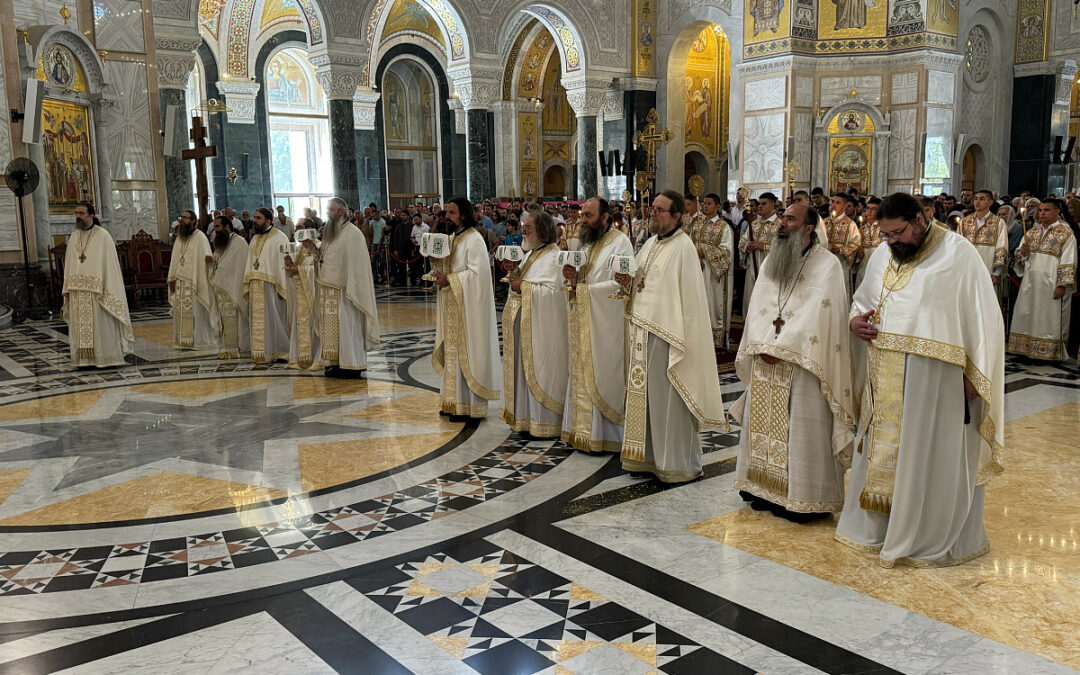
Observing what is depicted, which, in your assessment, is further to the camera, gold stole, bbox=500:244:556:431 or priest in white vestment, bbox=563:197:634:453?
gold stole, bbox=500:244:556:431

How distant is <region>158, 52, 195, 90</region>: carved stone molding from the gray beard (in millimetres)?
13699

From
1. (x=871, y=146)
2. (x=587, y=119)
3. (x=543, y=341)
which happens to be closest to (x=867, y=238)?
(x=543, y=341)

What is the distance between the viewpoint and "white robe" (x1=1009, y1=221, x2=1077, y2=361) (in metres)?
8.36

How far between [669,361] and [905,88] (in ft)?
55.6

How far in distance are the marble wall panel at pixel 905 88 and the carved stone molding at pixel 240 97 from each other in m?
17.3

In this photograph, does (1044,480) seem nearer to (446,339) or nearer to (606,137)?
(446,339)

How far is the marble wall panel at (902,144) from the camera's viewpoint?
19080 mm

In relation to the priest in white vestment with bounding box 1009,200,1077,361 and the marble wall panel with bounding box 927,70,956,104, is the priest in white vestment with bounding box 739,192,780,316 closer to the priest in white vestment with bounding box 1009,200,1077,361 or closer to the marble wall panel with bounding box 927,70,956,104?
the priest in white vestment with bounding box 1009,200,1077,361

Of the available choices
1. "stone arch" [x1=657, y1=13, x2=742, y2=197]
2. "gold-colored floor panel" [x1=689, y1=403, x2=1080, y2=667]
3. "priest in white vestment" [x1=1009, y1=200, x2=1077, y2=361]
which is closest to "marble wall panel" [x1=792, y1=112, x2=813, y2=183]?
"stone arch" [x1=657, y1=13, x2=742, y2=197]

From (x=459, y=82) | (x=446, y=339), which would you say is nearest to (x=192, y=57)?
(x=459, y=82)

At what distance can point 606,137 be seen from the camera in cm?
2364

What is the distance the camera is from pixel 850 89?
758 inches

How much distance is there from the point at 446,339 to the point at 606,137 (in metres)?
18.1

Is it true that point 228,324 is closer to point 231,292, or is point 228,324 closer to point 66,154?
point 231,292
